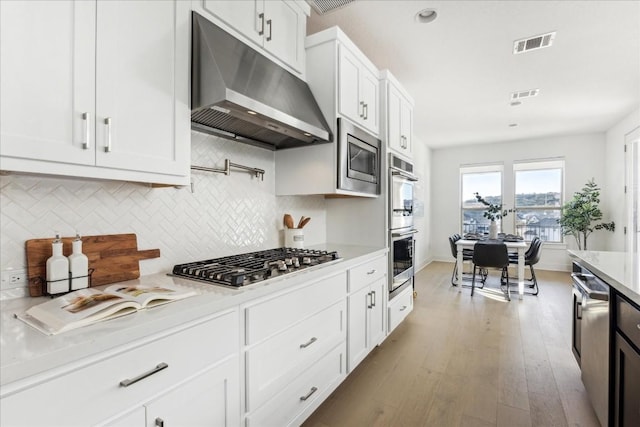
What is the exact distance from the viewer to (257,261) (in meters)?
1.80

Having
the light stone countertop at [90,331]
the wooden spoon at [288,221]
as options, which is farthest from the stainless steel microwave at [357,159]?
the light stone countertop at [90,331]

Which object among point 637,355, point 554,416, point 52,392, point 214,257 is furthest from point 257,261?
point 554,416

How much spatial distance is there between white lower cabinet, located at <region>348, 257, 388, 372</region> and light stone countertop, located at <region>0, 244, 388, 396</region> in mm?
914

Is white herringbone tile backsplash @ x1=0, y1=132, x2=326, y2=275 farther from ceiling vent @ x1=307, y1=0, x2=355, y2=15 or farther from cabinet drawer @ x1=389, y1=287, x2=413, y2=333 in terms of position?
cabinet drawer @ x1=389, y1=287, x2=413, y2=333

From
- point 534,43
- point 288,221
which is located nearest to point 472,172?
point 534,43

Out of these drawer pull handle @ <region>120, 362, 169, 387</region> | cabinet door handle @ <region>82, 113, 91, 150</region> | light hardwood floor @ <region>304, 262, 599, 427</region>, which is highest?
cabinet door handle @ <region>82, 113, 91, 150</region>

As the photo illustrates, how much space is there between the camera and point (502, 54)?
9.98ft

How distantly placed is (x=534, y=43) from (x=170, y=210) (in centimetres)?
334

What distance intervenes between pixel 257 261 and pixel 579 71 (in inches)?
157

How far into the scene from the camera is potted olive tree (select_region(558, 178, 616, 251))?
18.1 feet

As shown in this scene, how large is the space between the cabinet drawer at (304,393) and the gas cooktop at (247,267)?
21.7 inches

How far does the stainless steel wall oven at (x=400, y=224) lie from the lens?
9.26 ft

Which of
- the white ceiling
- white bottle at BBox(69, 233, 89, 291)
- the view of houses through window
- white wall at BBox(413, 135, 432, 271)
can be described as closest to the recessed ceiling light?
the white ceiling

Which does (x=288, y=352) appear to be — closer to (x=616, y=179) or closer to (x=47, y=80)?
(x=47, y=80)
